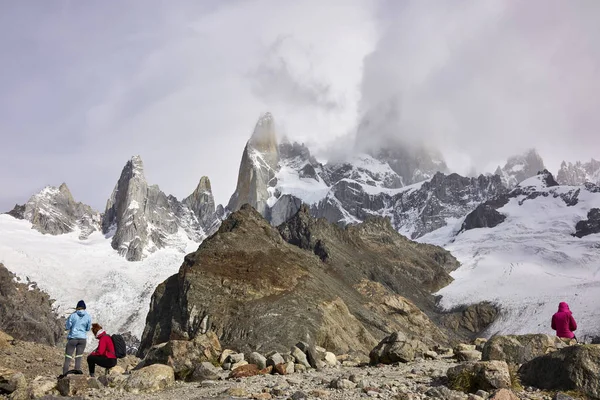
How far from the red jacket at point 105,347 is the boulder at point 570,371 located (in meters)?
15.5

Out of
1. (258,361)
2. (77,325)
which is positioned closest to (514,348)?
(258,361)

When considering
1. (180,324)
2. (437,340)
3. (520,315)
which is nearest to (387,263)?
(520,315)

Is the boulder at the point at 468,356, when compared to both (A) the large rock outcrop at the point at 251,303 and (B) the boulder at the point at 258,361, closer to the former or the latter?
(B) the boulder at the point at 258,361

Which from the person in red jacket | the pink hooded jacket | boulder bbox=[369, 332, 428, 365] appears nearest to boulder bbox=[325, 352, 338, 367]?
boulder bbox=[369, 332, 428, 365]

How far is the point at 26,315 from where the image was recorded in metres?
135

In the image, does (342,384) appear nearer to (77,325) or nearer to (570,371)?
(570,371)

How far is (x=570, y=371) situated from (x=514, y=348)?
479cm

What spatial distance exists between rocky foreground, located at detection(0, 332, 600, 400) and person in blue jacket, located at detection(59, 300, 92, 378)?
80.2 inches

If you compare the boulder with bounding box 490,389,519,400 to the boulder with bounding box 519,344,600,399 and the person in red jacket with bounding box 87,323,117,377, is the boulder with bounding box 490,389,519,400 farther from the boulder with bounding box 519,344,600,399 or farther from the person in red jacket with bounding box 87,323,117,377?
the person in red jacket with bounding box 87,323,117,377

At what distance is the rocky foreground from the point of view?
45.3ft

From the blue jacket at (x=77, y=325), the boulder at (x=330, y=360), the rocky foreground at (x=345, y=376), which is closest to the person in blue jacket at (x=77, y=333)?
the blue jacket at (x=77, y=325)

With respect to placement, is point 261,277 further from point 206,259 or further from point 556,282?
point 556,282

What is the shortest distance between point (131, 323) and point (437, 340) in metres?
120

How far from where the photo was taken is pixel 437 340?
105 metres
